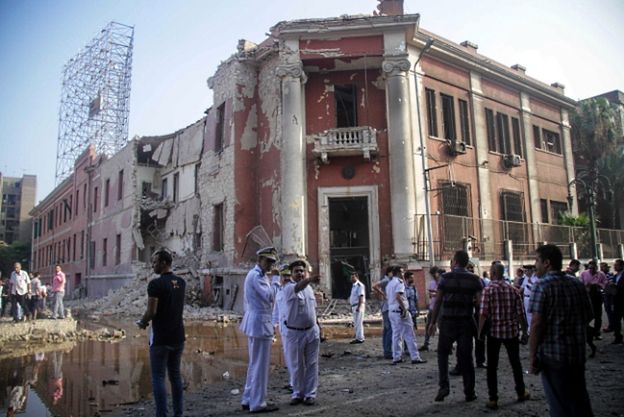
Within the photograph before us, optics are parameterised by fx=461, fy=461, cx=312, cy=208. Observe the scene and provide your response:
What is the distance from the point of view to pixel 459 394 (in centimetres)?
575

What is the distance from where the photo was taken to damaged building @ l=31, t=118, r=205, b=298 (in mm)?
24844

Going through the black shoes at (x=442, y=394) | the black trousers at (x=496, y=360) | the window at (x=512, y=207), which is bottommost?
the black shoes at (x=442, y=394)

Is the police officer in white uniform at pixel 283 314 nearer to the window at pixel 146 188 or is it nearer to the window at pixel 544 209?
the window at pixel 544 209

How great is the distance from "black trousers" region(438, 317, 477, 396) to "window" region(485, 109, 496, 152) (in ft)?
58.1

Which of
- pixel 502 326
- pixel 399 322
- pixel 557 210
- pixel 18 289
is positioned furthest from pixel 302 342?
pixel 557 210

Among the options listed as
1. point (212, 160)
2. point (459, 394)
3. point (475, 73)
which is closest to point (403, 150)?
point (475, 73)

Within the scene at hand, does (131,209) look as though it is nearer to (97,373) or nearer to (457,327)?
(97,373)

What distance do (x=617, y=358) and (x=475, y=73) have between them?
15977 millimetres

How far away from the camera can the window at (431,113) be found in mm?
19047

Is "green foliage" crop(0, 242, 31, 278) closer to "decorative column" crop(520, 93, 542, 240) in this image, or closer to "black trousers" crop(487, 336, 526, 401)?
"decorative column" crop(520, 93, 542, 240)

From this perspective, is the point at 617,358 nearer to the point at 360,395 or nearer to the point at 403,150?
the point at 360,395

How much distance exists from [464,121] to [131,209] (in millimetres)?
19538

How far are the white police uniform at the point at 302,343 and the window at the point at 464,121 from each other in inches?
658

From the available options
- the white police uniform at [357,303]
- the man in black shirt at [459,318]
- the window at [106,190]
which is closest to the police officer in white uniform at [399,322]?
the man in black shirt at [459,318]
